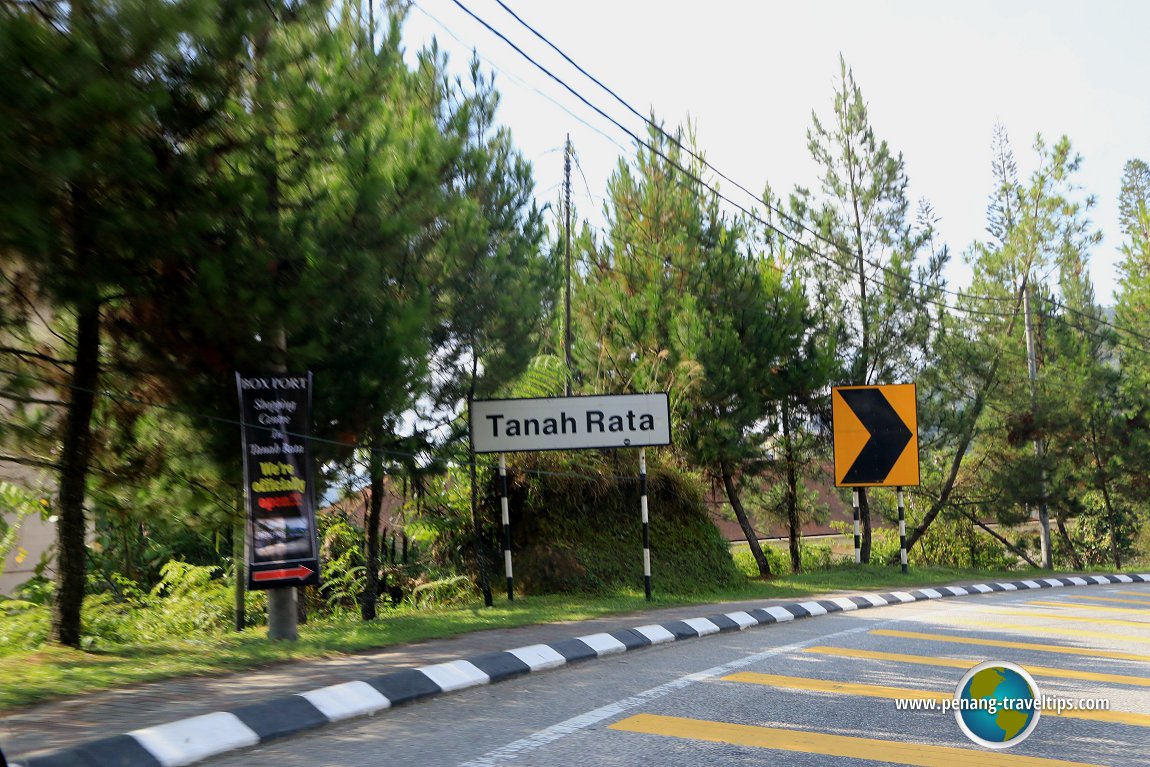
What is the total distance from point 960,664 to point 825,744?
10.8ft

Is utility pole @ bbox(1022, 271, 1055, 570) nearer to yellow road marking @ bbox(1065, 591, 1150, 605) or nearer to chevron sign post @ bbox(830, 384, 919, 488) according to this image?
chevron sign post @ bbox(830, 384, 919, 488)

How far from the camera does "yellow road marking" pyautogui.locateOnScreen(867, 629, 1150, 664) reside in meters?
8.77

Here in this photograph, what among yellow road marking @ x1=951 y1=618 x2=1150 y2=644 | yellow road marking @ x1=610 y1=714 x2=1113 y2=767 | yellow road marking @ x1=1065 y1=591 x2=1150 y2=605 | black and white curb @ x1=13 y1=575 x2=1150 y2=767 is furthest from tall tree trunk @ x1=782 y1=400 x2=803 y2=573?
yellow road marking @ x1=610 y1=714 x2=1113 y2=767

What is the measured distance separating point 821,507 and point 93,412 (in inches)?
912

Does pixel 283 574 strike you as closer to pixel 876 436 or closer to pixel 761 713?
pixel 761 713

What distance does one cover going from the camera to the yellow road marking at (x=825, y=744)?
5059 millimetres

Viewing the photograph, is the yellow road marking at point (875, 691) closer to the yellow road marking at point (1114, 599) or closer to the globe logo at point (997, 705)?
the globe logo at point (997, 705)

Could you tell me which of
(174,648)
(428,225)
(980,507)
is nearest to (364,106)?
(428,225)

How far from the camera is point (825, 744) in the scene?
541 centimetres

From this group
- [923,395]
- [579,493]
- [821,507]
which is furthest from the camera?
[821,507]

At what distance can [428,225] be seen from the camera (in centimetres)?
1085

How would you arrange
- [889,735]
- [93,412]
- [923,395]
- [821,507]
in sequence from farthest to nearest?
1. [821,507]
2. [923,395]
3. [93,412]
4. [889,735]

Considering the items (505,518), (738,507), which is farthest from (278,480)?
(738,507)

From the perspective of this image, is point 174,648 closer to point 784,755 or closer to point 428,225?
point 428,225
